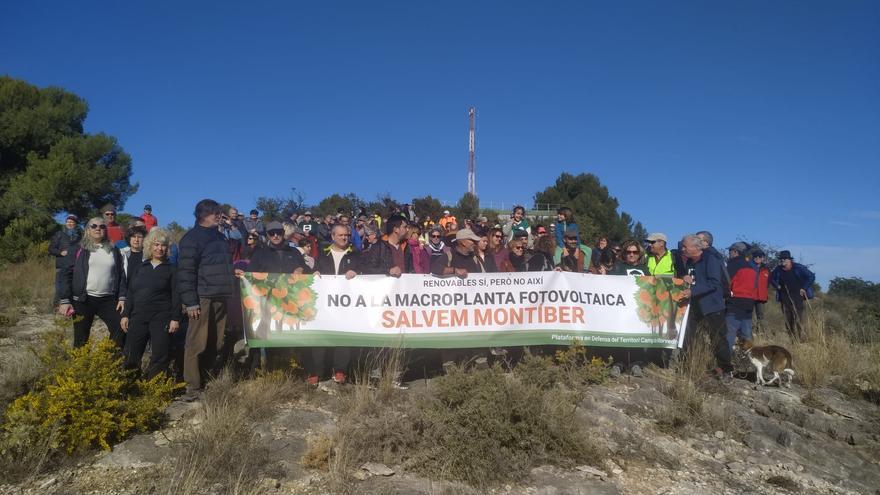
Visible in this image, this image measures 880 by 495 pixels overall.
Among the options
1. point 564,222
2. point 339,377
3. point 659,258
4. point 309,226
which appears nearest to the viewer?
point 339,377

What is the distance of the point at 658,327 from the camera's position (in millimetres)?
7094

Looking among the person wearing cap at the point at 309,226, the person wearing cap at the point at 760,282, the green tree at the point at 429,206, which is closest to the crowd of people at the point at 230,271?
the person wearing cap at the point at 760,282

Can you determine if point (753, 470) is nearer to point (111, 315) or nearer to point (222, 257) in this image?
point (222, 257)

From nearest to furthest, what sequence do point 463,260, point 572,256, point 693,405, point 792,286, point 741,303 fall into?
point 693,405, point 463,260, point 741,303, point 572,256, point 792,286

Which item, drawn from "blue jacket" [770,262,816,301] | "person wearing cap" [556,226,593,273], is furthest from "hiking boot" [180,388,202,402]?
"blue jacket" [770,262,816,301]

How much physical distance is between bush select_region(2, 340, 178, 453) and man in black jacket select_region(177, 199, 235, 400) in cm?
75

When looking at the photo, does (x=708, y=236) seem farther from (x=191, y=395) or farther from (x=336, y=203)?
(x=336, y=203)

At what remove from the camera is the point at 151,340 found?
5477 mm

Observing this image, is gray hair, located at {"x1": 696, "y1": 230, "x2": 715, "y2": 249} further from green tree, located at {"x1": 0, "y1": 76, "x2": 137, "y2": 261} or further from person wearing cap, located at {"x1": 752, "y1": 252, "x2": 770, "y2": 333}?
green tree, located at {"x1": 0, "y1": 76, "x2": 137, "y2": 261}

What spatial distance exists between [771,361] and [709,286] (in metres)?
1.50

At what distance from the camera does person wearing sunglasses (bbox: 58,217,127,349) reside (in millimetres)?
5680

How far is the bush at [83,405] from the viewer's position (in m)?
4.25

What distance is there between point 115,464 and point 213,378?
1636 mm

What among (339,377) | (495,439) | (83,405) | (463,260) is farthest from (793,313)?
(83,405)
